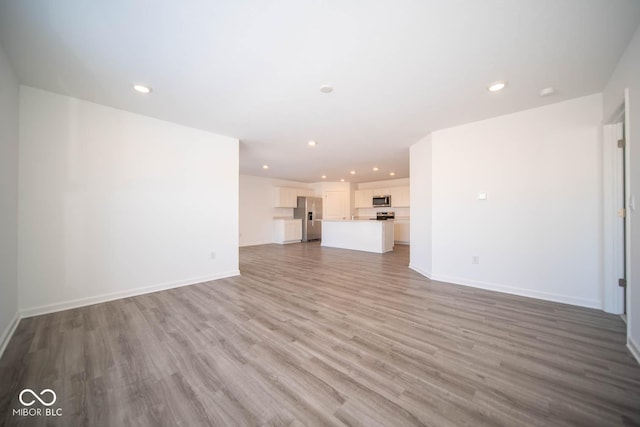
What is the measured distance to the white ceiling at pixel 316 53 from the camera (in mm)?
1502

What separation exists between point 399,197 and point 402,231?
4.06 feet

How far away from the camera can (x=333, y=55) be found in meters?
1.92

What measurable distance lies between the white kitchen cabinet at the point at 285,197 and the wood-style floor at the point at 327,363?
5.61m

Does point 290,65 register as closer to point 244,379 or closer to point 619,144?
point 244,379

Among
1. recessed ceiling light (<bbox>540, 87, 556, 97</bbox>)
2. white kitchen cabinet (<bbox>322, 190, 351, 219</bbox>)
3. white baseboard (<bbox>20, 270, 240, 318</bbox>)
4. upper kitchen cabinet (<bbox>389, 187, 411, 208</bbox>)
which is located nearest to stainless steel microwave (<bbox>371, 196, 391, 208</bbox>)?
upper kitchen cabinet (<bbox>389, 187, 411, 208</bbox>)

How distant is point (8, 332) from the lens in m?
2.02

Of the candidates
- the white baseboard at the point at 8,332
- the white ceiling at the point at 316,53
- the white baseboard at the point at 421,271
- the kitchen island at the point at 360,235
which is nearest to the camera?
the white ceiling at the point at 316,53

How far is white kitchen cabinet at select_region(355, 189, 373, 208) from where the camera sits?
9.05 m

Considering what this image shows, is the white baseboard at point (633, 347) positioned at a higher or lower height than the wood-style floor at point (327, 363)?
higher

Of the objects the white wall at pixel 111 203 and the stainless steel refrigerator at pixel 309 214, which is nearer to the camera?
the white wall at pixel 111 203

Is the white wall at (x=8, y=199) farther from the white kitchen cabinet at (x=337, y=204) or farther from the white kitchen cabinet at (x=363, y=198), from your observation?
the white kitchen cabinet at (x=363, y=198)

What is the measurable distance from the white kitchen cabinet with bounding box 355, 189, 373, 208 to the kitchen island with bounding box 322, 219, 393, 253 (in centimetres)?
228

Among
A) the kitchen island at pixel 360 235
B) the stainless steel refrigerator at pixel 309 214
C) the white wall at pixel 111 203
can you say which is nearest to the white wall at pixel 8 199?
the white wall at pixel 111 203

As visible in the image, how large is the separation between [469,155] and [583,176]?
1224mm
